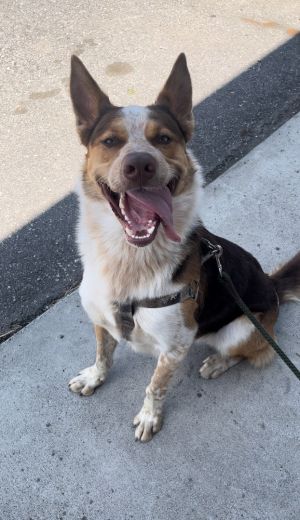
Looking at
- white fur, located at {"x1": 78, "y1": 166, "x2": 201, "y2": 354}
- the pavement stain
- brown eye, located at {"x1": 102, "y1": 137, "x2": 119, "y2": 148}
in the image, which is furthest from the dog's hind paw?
the pavement stain

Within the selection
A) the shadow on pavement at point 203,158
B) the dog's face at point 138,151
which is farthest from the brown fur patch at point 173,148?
the shadow on pavement at point 203,158

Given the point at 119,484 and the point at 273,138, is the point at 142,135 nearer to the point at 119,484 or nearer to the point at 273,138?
the point at 119,484

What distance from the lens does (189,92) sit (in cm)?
237

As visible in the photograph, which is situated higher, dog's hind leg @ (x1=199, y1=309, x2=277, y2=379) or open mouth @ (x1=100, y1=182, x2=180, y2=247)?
open mouth @ (x1=100, y1=182, x2=180, y2=247)

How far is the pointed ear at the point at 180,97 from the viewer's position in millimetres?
2314

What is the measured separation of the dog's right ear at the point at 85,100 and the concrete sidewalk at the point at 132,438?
4.23ft

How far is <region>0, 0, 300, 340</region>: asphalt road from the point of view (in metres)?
3.59

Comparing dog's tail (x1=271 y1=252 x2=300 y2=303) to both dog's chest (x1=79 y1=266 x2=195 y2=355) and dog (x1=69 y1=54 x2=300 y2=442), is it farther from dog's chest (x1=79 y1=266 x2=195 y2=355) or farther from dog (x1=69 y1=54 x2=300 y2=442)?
dog's chest (x1=79 y1=266 x2=195 y2=355)

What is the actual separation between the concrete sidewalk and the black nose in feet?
4.73

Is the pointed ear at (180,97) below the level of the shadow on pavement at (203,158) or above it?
above

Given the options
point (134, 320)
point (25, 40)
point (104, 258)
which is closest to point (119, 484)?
Result: point (134, 320)

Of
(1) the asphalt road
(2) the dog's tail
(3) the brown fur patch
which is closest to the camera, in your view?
(3) the brown fur patch

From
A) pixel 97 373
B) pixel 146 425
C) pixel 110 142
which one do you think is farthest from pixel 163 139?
pixel 146 425

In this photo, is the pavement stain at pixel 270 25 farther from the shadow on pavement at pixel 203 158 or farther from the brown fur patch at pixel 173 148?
the brown fur patch at pixel 173 148
